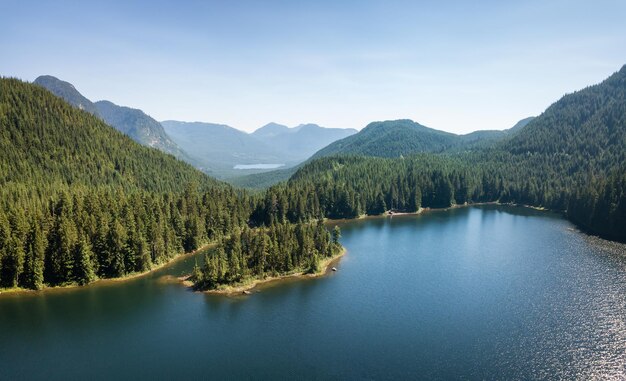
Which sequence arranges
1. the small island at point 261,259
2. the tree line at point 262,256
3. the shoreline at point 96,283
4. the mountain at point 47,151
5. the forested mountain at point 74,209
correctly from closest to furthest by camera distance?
the shoreline at point 96,283 < the small island at point 261,259 < the tree line at point 262,256 < the forested mountain at point 74,209 < the mountain at point 47,151

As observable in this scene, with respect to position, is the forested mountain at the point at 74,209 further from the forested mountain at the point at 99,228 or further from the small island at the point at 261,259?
the small island at the point at 261,259

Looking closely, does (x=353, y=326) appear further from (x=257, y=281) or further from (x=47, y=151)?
(x=47, y=151)

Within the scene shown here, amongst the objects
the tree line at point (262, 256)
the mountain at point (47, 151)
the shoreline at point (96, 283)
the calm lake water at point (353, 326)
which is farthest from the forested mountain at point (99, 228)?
the calm lake water at point (353, 326)

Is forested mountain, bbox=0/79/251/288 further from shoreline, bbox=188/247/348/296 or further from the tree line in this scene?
the tree line

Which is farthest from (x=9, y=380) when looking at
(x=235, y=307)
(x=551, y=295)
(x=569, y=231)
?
(x=569, y=231)

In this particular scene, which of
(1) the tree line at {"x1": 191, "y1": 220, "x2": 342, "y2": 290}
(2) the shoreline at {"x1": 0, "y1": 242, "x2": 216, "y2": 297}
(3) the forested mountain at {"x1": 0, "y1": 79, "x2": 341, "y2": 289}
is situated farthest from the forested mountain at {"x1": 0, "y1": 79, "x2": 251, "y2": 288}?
(1) the tree line at {"x1": 191, "y1": 220, "x2": 342, "y2": 290}

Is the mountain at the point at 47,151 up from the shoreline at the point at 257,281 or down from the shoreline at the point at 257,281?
up
